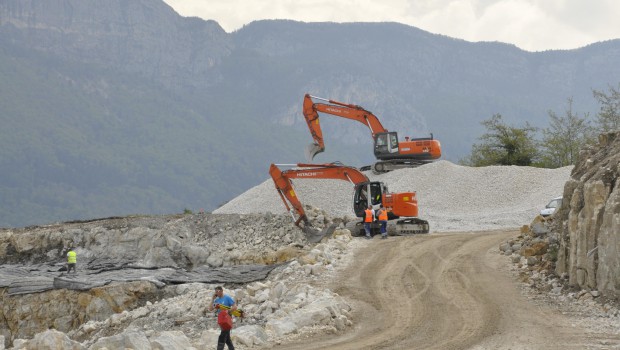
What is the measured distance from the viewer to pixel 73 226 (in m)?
48.9

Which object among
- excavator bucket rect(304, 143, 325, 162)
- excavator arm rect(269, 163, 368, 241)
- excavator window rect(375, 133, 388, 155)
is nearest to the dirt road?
excavator arm rect(269, 163, 368, 241)

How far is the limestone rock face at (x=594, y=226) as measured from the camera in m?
21.6

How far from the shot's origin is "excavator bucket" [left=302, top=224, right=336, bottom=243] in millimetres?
37772

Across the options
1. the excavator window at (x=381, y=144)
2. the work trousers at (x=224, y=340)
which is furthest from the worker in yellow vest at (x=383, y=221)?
the excavator window at (x=381, y=144)

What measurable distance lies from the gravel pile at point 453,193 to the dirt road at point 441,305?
14895mm

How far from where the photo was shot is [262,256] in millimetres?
36781

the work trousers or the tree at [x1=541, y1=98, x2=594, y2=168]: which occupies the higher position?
the tree at [x1=541, y1=98, x2=594, y2=168]

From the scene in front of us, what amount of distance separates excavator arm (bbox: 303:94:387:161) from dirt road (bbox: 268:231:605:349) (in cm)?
1061

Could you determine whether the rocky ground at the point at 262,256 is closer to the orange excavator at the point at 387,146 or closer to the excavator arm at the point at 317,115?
the orange excavator at the point at 387,146

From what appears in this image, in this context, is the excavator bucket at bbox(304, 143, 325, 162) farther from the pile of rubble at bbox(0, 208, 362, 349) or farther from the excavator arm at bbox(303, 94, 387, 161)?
the pile of rubble at bbox(0, 208, 362, 349)

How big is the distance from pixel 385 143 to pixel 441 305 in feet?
102

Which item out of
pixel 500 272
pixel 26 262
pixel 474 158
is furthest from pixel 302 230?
pixel 474 158

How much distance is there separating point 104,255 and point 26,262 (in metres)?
5.20

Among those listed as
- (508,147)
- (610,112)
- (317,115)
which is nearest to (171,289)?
(317,115)
